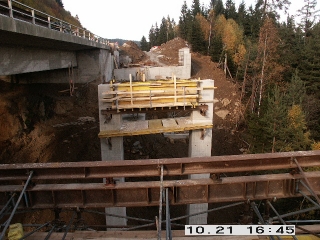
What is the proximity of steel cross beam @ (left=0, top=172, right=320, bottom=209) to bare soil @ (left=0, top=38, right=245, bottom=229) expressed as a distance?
7100 millimetres

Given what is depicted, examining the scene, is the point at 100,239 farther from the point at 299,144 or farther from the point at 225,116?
the point at 225,116

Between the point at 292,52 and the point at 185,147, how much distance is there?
68.6 ft

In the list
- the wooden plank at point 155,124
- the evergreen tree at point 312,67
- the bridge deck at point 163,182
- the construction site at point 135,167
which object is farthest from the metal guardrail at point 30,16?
the evergreen tree at point 312,67

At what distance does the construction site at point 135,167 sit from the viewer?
516 centimetres

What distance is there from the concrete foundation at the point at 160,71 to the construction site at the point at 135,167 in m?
0.16

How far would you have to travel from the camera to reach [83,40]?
44.0 feet

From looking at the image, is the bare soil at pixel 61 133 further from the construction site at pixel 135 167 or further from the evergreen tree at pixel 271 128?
the evergreen tree at pixel 271 128

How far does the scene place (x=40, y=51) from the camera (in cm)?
1112

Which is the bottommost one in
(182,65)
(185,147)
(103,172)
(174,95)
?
(185,147)

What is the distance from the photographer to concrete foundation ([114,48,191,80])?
24328 mm

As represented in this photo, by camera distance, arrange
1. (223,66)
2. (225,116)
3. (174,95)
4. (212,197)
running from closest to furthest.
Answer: (212,197)
(174,95)
(225,116)
(223,66)

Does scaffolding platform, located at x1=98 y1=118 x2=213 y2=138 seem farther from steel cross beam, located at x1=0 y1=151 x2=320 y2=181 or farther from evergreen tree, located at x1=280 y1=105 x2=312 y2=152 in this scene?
evergreen tree, located at x1=280 y1=105 x2=312 y2=152

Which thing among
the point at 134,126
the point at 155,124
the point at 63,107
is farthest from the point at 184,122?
the point at 63,107

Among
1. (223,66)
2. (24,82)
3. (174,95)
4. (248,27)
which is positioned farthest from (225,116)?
(248,27)
